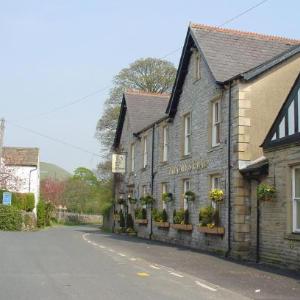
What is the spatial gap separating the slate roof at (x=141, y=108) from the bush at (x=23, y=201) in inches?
463

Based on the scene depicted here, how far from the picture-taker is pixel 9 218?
37.5 m

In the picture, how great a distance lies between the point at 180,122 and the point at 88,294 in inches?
626

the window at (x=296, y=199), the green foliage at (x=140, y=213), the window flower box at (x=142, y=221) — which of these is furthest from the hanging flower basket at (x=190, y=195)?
the green foliage at (x=140, y=213)

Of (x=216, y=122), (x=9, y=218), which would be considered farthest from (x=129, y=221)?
(x=216, y=122)

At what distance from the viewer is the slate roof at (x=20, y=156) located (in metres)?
57.3

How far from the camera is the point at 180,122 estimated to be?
24797 millimetres

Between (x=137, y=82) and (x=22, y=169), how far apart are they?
16.5 meters

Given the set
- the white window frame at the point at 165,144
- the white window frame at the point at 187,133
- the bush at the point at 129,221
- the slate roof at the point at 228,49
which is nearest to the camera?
the slate roof at the point at 228,49

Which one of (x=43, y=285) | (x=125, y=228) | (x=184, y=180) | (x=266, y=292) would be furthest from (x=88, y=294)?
(x=125, y=228)

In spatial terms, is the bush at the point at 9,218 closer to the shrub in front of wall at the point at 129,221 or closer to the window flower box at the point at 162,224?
the shrub in front of wall at the point at 129,221

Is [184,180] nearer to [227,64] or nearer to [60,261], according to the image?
[227,64]

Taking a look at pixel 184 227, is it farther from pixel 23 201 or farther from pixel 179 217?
pixel 23 201

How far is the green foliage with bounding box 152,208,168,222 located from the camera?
2614 cm

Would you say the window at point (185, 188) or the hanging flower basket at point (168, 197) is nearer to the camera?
the window at point (185, 188)
